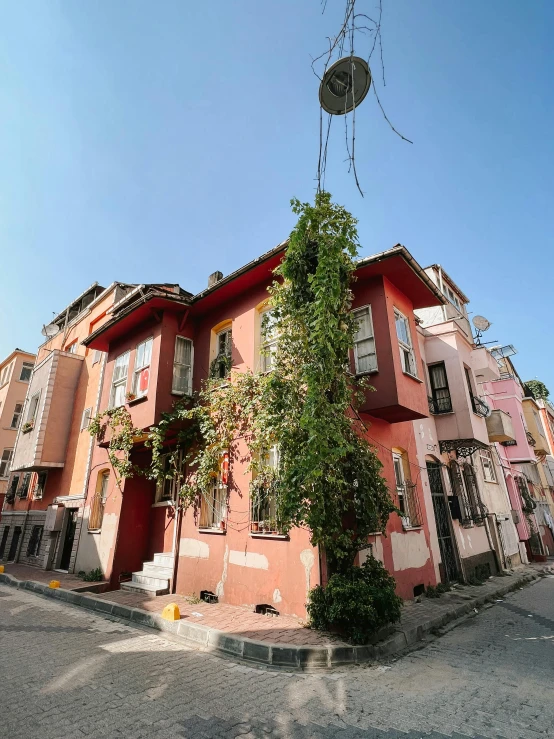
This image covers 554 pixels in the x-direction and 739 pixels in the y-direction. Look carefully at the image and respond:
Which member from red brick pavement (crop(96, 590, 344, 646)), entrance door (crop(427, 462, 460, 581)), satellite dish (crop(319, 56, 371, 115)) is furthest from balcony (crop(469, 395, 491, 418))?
satellite dish (crop(319, 56, 371, 115))

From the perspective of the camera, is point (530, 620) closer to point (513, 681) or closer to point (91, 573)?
point (513, 681)

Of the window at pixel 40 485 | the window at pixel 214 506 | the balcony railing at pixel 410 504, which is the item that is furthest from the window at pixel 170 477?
the window at pixel 40 485

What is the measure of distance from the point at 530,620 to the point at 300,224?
947cm

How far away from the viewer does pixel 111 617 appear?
8.15 m

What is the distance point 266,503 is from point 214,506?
6.16 ft

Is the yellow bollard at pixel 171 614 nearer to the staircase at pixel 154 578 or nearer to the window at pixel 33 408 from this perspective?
the staircase at pixel 154 578

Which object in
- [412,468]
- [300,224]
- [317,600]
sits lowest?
[317,600]

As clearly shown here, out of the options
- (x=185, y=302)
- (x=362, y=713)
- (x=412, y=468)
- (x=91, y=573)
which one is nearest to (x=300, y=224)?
(x=185, y=302)

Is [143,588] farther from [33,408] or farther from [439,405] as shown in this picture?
[33,408]

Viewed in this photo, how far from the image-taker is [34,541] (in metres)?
16.0

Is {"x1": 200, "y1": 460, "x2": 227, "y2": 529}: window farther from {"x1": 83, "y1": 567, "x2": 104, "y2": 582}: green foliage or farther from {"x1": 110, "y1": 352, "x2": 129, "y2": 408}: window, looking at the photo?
{"x1": 110, "y1": 352, "x2": 129, "y2": 408}: window

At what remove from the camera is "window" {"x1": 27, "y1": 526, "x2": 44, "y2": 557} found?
15.7 metres

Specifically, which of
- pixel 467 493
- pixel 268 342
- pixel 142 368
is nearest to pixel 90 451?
pixel 142 368

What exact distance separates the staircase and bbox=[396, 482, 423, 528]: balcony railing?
20.1 ft
